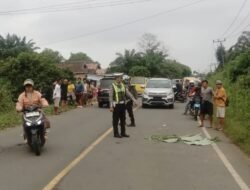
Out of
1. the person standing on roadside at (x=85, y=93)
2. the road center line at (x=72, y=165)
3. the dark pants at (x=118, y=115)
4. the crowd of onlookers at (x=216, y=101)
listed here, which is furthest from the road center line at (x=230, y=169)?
the person standing on roadside at (x=85, y=93)

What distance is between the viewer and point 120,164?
11070mm

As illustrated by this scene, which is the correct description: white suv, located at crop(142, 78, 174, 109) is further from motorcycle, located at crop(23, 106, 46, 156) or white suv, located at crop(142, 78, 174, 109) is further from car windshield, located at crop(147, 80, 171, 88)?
motorcycle, located at crop(23, 106, 46, 156)

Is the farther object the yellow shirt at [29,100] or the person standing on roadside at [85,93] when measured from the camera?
the person standing on roadside at [85,93]

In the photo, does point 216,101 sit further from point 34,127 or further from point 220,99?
point 34,127

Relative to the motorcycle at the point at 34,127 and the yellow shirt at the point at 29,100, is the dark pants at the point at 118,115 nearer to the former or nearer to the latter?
the yellow shirt at the point at 29,100

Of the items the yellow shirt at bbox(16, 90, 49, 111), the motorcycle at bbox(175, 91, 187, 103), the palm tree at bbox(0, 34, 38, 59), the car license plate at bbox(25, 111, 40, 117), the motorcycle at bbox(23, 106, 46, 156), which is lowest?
the motorcycle at bbox(175, 91, 187, 103)

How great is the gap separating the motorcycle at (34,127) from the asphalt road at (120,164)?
285mm

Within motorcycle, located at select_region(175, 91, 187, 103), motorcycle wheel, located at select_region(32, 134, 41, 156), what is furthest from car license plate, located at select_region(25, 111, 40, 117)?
motorcycle, located at select_region(175, 91, 187, 103)

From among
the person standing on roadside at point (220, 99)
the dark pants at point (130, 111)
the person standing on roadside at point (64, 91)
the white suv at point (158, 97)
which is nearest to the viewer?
the person standing on roadside at point (220, 99)

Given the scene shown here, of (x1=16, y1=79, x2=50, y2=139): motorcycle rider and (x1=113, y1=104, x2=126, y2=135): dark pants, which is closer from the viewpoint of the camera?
(x1=16, y1=79, x2=50, y2=139): motorcycle rider

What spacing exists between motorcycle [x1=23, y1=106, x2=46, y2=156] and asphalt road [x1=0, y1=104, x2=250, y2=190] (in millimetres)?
285

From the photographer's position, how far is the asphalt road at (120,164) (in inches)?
356

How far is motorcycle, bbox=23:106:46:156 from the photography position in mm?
12336

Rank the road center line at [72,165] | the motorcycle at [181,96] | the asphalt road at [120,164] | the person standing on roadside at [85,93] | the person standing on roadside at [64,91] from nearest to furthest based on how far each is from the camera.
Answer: the road center line at [72,165]
the asphalt road at [120,164]
the person standing on roadside at [64,91]
the person standing on roadside at [85,93]
the motorcycle at [181,96]
